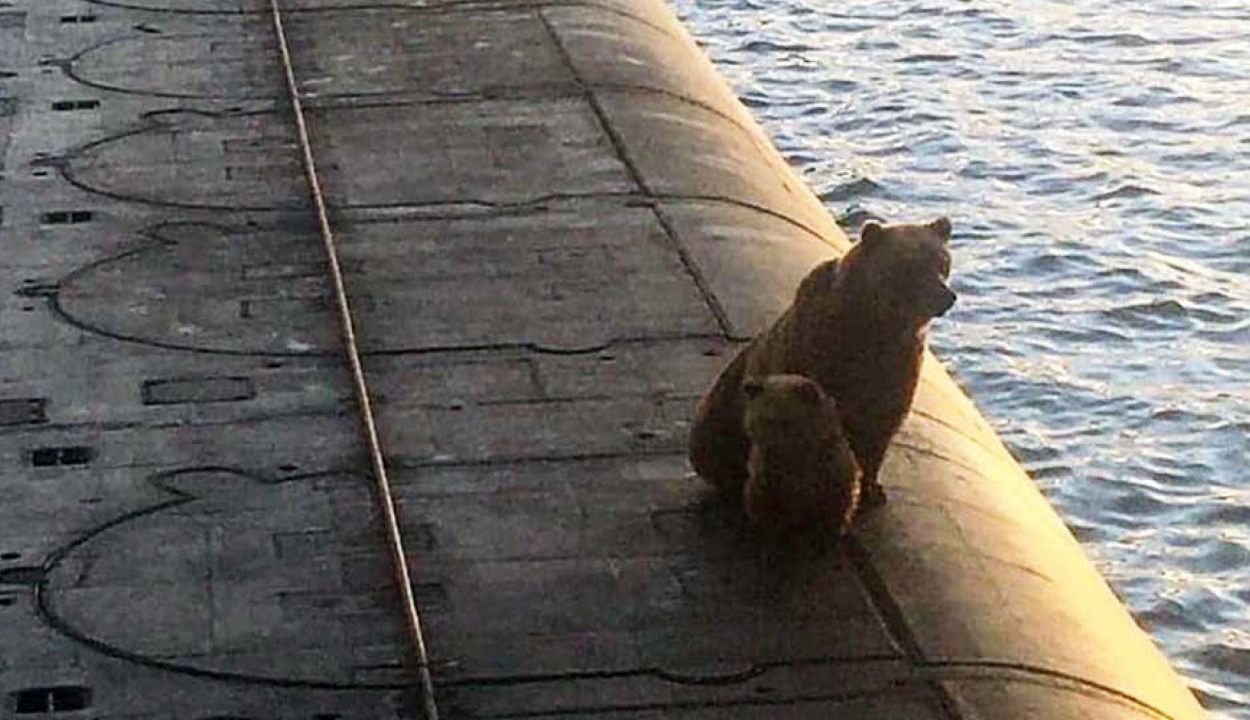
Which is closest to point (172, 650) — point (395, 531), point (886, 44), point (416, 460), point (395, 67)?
point (395, 531)

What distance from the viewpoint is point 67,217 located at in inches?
618

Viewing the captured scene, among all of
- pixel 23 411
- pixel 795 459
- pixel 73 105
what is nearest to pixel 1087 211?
pixel 73 105

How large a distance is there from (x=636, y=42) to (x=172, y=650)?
1259 cm

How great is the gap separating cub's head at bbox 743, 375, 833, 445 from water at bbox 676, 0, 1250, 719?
4632 millimetres

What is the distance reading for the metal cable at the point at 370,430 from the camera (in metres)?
9.66

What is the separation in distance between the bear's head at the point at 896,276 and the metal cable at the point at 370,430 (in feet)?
6.27

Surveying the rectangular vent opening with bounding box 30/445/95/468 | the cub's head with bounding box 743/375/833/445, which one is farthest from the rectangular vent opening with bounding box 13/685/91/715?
the cub's head with bounding box 743/375/833/445

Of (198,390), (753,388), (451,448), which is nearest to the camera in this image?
(753,388)

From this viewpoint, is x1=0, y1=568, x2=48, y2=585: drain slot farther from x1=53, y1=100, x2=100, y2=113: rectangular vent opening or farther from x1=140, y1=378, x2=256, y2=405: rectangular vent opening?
x1=53, y1=100, x2=100, y2=113: rectangular vent opening

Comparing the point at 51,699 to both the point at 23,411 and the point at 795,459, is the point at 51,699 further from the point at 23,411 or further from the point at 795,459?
the point at 23,411

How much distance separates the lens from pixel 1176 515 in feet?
53.4

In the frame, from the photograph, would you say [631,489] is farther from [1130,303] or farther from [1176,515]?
[1130,303]

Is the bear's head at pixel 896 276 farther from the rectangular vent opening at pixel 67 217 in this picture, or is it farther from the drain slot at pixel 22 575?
the rectangular vent opening at pixel 67 217

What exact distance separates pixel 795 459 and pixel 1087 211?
12.2m
